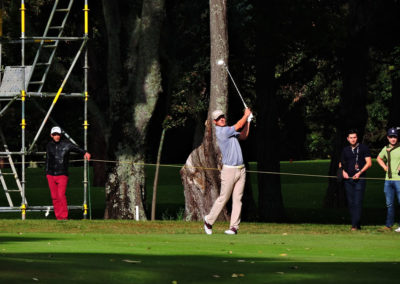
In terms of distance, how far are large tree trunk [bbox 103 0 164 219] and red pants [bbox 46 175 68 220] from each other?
4.08m

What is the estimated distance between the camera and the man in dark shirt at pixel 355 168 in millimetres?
19469

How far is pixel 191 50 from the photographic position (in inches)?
1209

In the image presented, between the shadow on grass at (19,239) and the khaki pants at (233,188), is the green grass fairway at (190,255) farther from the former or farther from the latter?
the khaki pants at (233,188)

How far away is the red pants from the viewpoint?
2183 cm

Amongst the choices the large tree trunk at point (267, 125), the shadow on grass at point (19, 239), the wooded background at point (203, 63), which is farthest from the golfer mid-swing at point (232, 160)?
the large tree trunk at point (267, 125)

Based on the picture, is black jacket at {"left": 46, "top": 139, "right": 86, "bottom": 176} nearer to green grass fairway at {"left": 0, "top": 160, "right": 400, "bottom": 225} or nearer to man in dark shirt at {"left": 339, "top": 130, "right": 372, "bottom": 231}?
man in dark shirt at {"left": 339, "top": 130, "right": 372, "bottom": 231}

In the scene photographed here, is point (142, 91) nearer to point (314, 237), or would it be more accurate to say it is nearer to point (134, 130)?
point (134, 130)

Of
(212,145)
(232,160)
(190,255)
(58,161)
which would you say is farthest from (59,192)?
(190,255)

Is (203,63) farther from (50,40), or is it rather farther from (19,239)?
(19,239)

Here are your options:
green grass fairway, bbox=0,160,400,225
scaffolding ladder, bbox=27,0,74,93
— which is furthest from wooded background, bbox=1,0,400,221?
green grass fairway, bbox=0,160,400,225

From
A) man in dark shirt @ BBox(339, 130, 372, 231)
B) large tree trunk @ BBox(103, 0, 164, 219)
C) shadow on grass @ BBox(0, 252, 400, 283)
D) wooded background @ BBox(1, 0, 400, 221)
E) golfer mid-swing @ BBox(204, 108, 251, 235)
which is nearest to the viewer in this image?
shadow on grass @ BBox(0, 252, 400, 283)

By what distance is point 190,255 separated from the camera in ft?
42.8

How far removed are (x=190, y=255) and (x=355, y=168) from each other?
712 centimetres

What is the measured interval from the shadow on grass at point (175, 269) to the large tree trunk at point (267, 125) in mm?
17098
